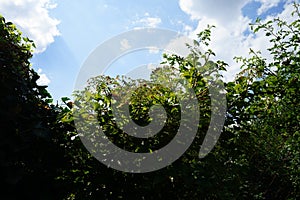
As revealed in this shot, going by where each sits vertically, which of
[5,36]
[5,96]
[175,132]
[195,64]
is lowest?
[175,132]

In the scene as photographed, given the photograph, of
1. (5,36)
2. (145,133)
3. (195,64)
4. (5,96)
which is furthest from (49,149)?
(195,64)

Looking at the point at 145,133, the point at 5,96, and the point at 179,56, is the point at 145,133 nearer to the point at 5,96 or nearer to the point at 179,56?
the point at 179,56

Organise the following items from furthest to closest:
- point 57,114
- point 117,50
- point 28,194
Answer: point 117,50
point 57,114
point 28,194

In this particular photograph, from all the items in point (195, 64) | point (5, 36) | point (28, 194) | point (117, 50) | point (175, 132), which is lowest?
point (28, 194)

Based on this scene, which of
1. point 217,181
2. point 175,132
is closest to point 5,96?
point 175,132

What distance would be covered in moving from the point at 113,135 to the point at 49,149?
671mm

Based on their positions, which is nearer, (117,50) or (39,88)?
(39,88)

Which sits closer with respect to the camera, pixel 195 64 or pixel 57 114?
pixel 195 64

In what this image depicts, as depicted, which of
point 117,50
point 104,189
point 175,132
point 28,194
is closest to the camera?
point 28,194

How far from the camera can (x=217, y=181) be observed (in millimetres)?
2414

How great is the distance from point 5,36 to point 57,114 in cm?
113

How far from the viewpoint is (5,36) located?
325 cm

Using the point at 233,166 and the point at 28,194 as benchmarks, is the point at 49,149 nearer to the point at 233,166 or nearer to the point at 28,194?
the point at 28,194

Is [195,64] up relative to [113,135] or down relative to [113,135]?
up
